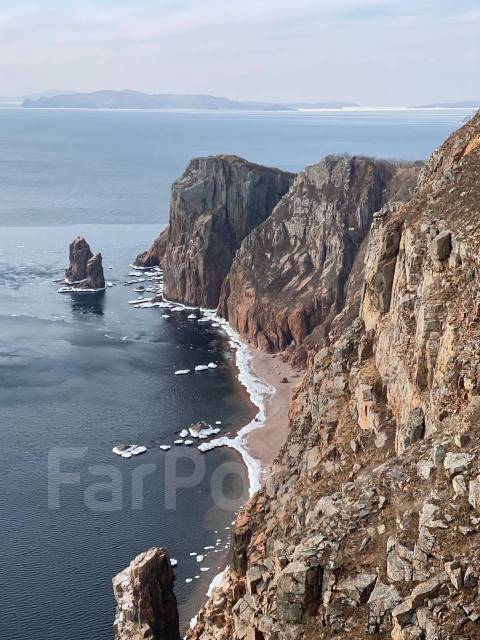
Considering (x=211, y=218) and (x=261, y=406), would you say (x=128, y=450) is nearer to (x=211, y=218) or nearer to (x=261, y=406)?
(x=261, y=406)

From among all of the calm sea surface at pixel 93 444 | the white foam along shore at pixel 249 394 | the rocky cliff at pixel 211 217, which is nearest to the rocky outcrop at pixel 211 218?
the rocky cliff at pixel 211 217

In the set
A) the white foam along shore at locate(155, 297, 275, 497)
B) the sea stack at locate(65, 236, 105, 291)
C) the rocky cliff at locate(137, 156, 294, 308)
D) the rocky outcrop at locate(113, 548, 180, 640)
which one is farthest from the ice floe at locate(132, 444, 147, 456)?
the sea stack at locate(65, 236, 105, 291)

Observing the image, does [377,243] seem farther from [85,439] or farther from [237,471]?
[85,439]

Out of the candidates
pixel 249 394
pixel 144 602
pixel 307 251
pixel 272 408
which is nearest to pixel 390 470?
pixel 144 602

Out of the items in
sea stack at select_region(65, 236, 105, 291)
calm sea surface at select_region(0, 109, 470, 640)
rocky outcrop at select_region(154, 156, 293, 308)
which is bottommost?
calm sea surface at select_region(0, 109, 470, 640)

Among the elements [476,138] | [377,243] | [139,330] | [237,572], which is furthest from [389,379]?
[139,330]

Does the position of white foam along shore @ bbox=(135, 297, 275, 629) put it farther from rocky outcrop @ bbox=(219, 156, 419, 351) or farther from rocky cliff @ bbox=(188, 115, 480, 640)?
rocky cliff @ bbox=(188, 115, 480, 640)
